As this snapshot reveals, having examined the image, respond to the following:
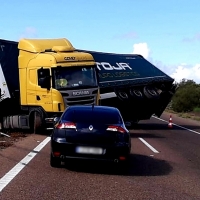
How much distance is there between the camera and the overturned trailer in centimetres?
2252

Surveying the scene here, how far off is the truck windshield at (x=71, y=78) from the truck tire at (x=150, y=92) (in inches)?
218

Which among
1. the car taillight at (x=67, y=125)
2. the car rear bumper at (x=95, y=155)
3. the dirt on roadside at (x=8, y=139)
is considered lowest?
the dirt on roadside at (x=8, y=139)

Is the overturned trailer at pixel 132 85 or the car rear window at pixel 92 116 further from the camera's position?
the overturned trailer at pixel 132 85

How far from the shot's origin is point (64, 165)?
36.8 ft

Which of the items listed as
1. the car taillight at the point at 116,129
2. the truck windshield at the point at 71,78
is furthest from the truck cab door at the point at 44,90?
the car taillight at the point at 116,129

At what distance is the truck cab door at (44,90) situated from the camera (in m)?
19.0

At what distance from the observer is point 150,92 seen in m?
24.8

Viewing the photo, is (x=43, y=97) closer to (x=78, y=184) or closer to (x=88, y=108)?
(x=88, y=108)

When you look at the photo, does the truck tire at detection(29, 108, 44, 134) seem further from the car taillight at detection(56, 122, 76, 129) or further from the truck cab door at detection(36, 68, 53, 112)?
the car taillight at detection(56, 122, 76, 129)

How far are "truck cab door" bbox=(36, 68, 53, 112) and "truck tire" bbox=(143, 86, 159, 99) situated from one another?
6673mm

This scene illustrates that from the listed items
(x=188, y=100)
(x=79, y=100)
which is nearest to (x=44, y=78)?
(x=79, y=100)

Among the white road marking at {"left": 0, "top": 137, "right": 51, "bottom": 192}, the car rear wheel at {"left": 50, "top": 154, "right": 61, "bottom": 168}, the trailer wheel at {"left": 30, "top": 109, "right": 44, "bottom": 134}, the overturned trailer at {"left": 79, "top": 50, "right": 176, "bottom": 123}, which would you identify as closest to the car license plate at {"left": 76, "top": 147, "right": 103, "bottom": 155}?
the car rear wheel at {"left": 50, "top": 154, "right": 61, "bottom": 168}

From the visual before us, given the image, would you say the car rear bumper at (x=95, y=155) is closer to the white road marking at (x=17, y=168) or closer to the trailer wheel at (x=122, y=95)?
the white road marking at (x=17, y=168)

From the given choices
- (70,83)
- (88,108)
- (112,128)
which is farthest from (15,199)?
(70,83)
